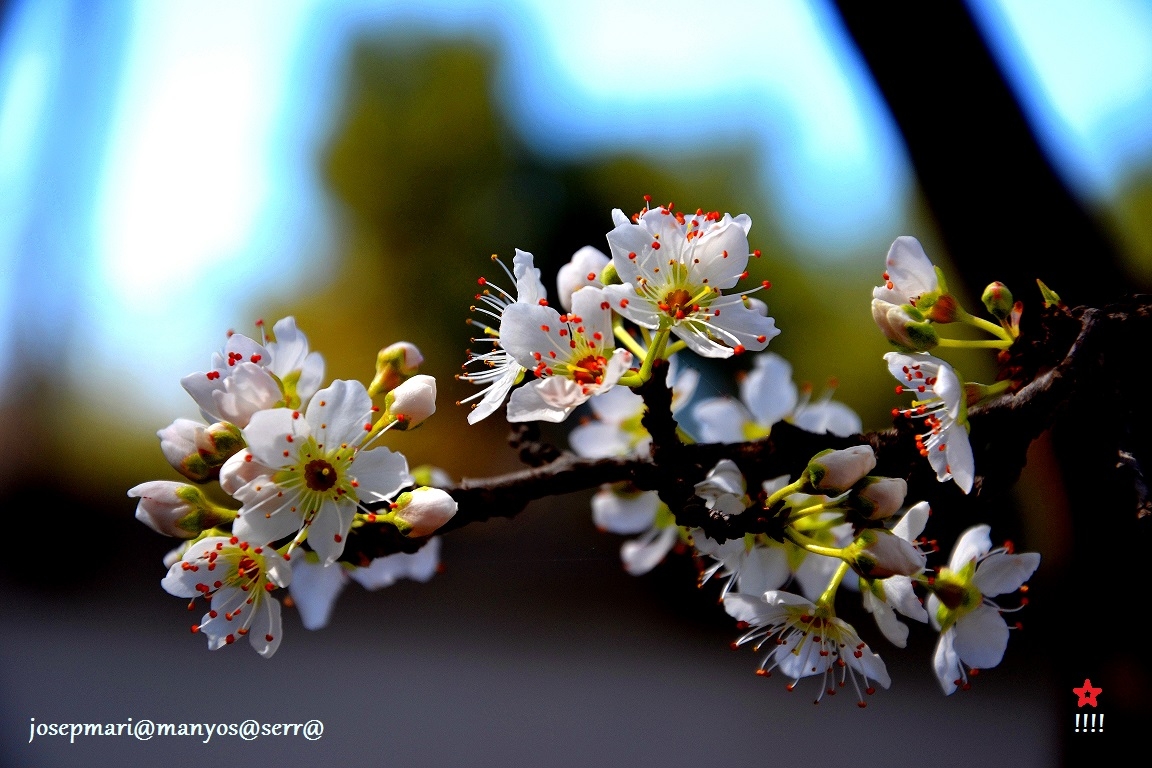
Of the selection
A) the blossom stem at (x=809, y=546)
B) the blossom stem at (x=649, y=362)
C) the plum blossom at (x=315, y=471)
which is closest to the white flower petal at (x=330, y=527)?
the plum blossom at (x=315, y=471)

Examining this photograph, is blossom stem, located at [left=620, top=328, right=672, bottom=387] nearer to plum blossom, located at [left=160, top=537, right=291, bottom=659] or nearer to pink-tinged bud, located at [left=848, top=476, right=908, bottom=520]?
pink-tinged bud, located at [left=848, top=476, right=908, bottom=520]

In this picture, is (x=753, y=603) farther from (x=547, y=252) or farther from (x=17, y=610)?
(x=547, y=252)

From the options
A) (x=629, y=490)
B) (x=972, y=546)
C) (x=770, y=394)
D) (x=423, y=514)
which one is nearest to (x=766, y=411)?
(x=770, y=394)

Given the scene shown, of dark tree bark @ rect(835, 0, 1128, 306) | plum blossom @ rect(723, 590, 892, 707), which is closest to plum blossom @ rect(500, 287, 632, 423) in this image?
plum blossom @ rect(723, 590, 892, 707)

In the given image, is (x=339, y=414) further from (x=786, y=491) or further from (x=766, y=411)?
(x=766, y=411)

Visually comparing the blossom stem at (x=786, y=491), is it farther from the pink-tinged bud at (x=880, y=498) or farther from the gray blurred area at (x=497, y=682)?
the gray blurred area at (x=497, y=682)

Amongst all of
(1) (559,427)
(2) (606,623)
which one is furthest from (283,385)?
(2) (606,623)
